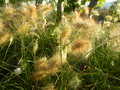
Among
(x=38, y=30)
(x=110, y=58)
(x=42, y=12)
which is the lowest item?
(x=110, y=58)

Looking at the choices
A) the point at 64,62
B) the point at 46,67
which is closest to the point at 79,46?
the point at 64,62

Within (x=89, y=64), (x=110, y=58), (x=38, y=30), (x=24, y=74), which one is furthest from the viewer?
(x=38, y=30)

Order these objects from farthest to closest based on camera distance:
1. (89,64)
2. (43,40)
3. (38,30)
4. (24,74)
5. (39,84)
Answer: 1. (38,30)
2. (43,40)
3. (89,64)
4. (24,74)
5. (39,84)

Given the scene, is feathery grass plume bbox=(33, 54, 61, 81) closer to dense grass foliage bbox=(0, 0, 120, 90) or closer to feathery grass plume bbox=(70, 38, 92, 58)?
dense grass foliage bbox=(0, 0, 120, 90)

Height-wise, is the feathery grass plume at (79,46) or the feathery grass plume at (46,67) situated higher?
the feathery grass plume at (79,46)

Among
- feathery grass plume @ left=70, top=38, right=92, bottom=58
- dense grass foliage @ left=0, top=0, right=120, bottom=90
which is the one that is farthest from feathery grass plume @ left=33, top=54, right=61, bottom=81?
feathery grass plume @ left=70, top=38, right=92, bottom=58

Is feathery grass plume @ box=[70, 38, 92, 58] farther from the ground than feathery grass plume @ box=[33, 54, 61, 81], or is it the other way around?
feathery grass plume @ box=[70, 38, 92, 58]

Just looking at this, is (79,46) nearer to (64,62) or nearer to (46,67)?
(64,62)

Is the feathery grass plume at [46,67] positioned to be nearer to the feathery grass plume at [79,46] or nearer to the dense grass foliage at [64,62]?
the dense grass foliage at [64,62]

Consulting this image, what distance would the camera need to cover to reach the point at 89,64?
1.87 meters

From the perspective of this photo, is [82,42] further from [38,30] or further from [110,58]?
[38,30]

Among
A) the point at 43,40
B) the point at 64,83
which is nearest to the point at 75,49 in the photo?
the point at 64,83

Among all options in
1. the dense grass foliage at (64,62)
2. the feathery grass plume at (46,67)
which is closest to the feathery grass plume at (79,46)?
the dense grass foliage at (64,62)

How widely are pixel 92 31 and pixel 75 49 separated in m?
0.41
